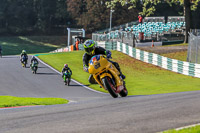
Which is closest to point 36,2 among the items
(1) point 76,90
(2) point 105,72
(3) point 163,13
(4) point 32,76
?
(3) point 163,13

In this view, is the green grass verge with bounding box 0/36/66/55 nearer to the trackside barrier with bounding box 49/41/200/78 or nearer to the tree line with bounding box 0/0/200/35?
the tree line with bounding box 0/0/200/35

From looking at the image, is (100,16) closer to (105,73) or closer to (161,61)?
(161,61)

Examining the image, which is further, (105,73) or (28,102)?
(28,102)

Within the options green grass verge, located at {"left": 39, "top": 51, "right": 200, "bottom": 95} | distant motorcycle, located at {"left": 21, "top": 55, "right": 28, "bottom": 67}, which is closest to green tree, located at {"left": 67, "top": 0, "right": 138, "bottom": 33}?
green grass verge, located at {"left": 39, "top": 51, "right": 200, "bottom": 95}

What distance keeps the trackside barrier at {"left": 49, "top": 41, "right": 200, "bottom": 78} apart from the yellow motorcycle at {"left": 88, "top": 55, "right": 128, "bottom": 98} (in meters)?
15.1

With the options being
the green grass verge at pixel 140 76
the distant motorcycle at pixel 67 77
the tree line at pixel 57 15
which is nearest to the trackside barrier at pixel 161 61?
the green grass verge at pixel 140 76

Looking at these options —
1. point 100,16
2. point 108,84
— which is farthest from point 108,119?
point 100,16

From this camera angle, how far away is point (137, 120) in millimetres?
7602

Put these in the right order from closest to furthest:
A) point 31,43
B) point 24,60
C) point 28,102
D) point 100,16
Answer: point 28,102 < point 24,60 < point 31,43 < point 100,16

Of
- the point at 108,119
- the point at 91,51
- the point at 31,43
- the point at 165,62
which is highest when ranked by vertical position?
the point at 91,51

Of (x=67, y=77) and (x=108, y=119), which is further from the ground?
(x=108, y=119)

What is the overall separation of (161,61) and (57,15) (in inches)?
2304

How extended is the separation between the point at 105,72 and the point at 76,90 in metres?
11.0

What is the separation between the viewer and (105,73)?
11953 mm
